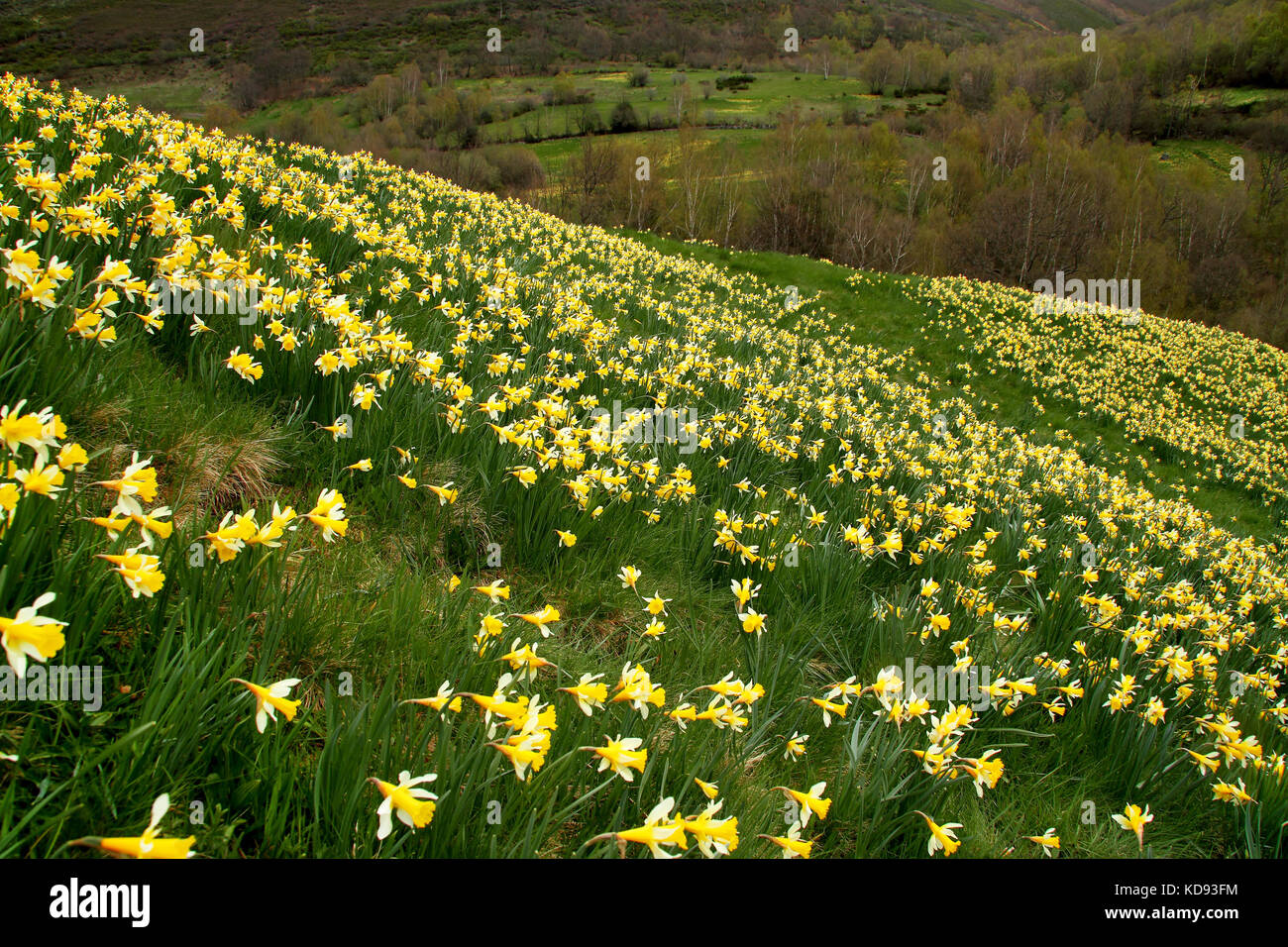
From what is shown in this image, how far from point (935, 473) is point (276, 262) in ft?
18.9

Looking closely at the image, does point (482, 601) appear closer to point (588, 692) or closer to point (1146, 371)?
point (588, 692)

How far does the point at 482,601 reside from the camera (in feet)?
7.13

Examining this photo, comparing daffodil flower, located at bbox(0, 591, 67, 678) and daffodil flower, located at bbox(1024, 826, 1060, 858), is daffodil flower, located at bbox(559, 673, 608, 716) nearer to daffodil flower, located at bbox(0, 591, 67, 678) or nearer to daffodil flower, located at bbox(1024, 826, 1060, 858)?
daffodil flower, located at bbox(0, 591, 67, 678)

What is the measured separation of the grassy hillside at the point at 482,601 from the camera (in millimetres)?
1255

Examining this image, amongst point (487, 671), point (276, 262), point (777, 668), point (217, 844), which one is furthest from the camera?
point (276, 262)

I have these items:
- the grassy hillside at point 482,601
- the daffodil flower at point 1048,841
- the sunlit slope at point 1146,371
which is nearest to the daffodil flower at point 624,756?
the grassy hillside at point 482,601

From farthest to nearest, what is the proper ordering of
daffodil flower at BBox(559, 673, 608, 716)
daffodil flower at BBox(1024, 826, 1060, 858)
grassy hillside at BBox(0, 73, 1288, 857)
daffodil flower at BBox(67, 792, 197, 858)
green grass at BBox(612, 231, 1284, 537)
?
green grass at BBox(612, 231, 1284, 537)
daffodil flower at BBox(1024, 826, 1060, 858)
daffodil flower at BBox(559, 673, 608, 716)
grassy hillside at BBox(0, 73, 1288, 857)
daffodil flower at BBox(67, 792, 197, 858)

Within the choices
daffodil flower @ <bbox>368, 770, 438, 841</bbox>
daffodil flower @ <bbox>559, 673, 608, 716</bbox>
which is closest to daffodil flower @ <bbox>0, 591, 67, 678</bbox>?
daffodil flower @ <bbox>368, 770, 438, 841</bbox>

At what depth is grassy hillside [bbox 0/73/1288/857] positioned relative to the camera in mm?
1255

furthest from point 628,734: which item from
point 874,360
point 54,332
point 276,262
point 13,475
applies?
point 874,360

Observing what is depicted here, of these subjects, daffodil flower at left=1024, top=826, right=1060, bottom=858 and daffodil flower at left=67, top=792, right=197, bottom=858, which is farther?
daffodil flower at left=1024, top=826, right=1060, bottom=858

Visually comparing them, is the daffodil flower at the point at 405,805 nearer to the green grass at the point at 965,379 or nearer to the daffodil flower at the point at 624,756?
the daffodil flower at the point at 624,756

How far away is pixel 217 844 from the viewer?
1141 millimetres
